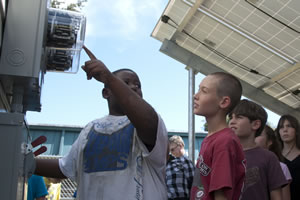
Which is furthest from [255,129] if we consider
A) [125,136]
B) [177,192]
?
[177,192]

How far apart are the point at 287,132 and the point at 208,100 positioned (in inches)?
72.8

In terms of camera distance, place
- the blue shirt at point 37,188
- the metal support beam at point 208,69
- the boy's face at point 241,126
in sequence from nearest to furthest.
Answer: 1. the boy's face at point 241,126
2. the blue shirt at point 37,188
3. the metal support beam at point 208,69

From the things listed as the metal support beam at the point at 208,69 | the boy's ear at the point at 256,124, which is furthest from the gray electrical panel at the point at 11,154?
the metal support beam at the point at 208,69

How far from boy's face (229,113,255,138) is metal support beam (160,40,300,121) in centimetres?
502

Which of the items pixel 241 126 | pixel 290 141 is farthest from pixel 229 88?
pixel 290 141

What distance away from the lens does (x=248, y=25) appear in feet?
21.9

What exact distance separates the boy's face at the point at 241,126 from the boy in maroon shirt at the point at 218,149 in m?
0.67

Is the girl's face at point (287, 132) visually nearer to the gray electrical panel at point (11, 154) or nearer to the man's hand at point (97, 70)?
the man's hand at point (97, 70)

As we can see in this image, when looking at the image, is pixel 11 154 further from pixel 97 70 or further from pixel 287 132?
pixel 287 132

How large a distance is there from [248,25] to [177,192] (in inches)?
147

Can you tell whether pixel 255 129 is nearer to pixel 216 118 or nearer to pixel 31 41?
pixel 216 118

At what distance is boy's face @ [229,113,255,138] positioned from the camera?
8.37 ft

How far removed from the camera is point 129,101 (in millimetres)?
1319

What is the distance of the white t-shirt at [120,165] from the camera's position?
4.65 feet
